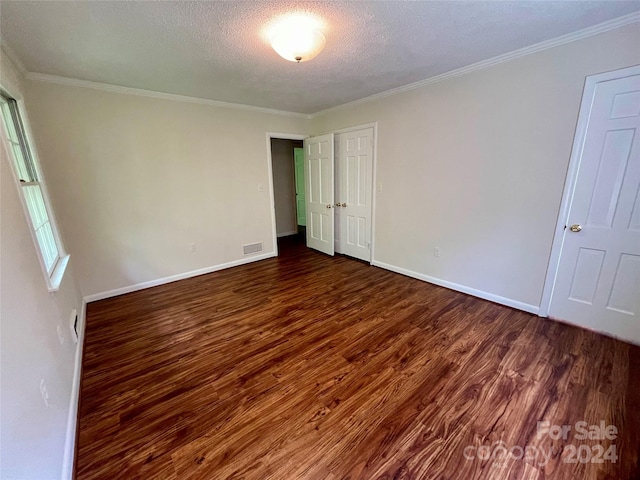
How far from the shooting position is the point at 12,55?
2.09m

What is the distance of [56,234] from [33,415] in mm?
2184

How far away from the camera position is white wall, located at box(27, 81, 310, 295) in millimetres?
2748

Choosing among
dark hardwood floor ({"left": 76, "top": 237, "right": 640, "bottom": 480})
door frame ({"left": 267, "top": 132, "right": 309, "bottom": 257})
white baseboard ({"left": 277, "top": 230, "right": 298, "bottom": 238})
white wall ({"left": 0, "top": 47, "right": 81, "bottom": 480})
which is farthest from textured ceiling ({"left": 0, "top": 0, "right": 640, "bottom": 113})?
white baseboard ({"left": 277, "top": 230, "right": 298, "bottom": 238})

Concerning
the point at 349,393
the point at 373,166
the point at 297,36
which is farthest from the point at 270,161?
the point at 349,393

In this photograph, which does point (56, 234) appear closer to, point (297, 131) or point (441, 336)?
point (297, 131)

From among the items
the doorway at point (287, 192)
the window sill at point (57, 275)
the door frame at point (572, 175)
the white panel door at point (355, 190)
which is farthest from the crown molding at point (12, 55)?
the door frame at point (572, 175)

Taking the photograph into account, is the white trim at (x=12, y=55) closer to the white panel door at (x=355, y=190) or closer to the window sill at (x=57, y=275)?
the window sill at (x=57, y=275)

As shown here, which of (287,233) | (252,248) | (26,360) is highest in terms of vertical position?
(26,360)

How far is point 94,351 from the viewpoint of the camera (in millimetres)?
2184

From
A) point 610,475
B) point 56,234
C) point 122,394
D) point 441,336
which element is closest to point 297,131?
point 56,234

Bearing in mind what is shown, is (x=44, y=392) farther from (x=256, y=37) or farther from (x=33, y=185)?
(x=256, y=37)

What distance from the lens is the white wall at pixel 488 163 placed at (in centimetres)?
219

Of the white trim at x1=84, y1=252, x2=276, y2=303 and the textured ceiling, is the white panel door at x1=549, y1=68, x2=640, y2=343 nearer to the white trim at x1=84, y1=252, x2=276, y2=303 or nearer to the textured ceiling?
the textured ceiling

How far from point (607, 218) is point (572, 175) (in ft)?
1.41
